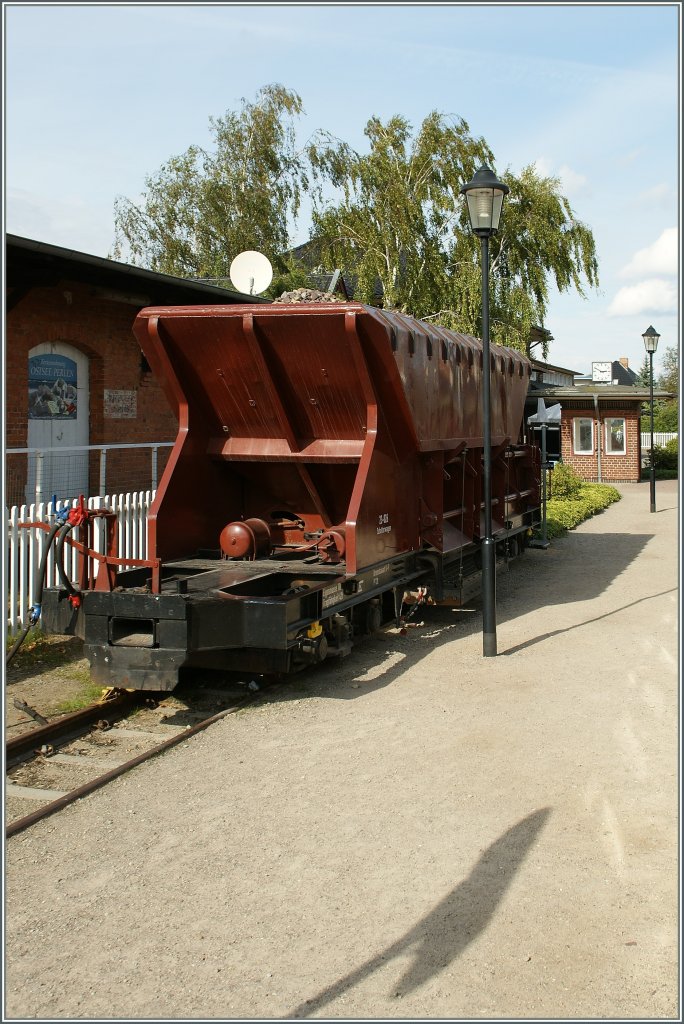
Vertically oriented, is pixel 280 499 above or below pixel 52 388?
below

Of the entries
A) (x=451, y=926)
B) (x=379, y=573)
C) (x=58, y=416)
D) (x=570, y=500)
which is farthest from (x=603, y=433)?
(x=451, y=926)

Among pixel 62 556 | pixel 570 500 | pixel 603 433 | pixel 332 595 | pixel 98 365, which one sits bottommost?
pixel 332 595

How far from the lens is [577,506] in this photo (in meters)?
22.6

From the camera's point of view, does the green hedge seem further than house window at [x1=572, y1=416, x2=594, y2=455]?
No

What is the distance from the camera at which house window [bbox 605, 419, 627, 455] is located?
1310 inches

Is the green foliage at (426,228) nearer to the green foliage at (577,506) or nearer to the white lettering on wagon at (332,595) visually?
the green foliage at (577,506)

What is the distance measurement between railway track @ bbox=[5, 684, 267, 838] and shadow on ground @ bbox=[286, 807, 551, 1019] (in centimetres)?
226

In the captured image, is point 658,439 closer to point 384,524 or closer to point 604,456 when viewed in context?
point 604,456

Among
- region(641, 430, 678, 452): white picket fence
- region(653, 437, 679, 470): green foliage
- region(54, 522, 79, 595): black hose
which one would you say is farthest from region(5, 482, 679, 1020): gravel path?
region(641, 430, 678, 452): white picket fence

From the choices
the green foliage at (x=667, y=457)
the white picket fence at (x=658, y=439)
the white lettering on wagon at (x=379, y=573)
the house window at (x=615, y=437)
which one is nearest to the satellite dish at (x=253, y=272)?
the white lettering on wagon at (x=379, y=573)

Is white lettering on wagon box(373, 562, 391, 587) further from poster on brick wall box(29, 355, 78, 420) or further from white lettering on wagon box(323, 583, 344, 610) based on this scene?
poster on brick wall box(29, 355, 78, 420)

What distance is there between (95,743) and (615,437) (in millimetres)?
29638

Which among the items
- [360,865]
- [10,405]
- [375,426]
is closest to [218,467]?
[375,426]

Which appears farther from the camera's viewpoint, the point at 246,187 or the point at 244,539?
the point at 246,187
